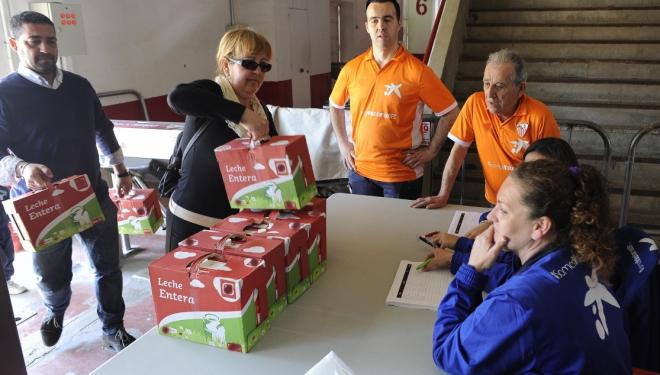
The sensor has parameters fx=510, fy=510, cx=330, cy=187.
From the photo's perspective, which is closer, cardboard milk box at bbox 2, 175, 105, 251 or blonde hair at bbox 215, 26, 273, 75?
blonde hair at bbox 215, 26, 273, 75

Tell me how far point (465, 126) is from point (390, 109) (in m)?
0.44

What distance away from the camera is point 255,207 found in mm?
1672

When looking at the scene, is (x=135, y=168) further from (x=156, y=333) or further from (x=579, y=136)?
(x=579, y=136)

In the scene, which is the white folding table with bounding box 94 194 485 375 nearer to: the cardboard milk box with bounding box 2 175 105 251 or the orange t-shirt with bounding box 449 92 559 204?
the orange t-shirt with bounding box 449 92 559 204

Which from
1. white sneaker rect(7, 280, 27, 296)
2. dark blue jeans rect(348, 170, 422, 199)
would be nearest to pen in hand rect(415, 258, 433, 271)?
dark blue jeans rect(348, 170, 422, 199)

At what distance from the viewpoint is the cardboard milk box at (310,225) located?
1.61m

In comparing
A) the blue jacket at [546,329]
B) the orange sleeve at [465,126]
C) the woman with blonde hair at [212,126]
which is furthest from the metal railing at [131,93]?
the blue jacket at [546,329]

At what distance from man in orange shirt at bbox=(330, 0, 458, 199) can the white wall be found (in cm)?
318

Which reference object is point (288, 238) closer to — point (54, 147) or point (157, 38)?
point (54, 147)

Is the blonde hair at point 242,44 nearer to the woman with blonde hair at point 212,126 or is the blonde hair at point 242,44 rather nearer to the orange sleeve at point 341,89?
the woman with blonde hair at point 212,126

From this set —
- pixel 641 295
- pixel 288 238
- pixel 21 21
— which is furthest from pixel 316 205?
pixel 21 21

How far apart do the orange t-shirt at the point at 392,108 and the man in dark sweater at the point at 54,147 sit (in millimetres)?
1408

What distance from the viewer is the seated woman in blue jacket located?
1.06 metres

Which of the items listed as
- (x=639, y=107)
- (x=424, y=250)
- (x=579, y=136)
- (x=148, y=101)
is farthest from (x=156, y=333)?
(x=148, y=101)
